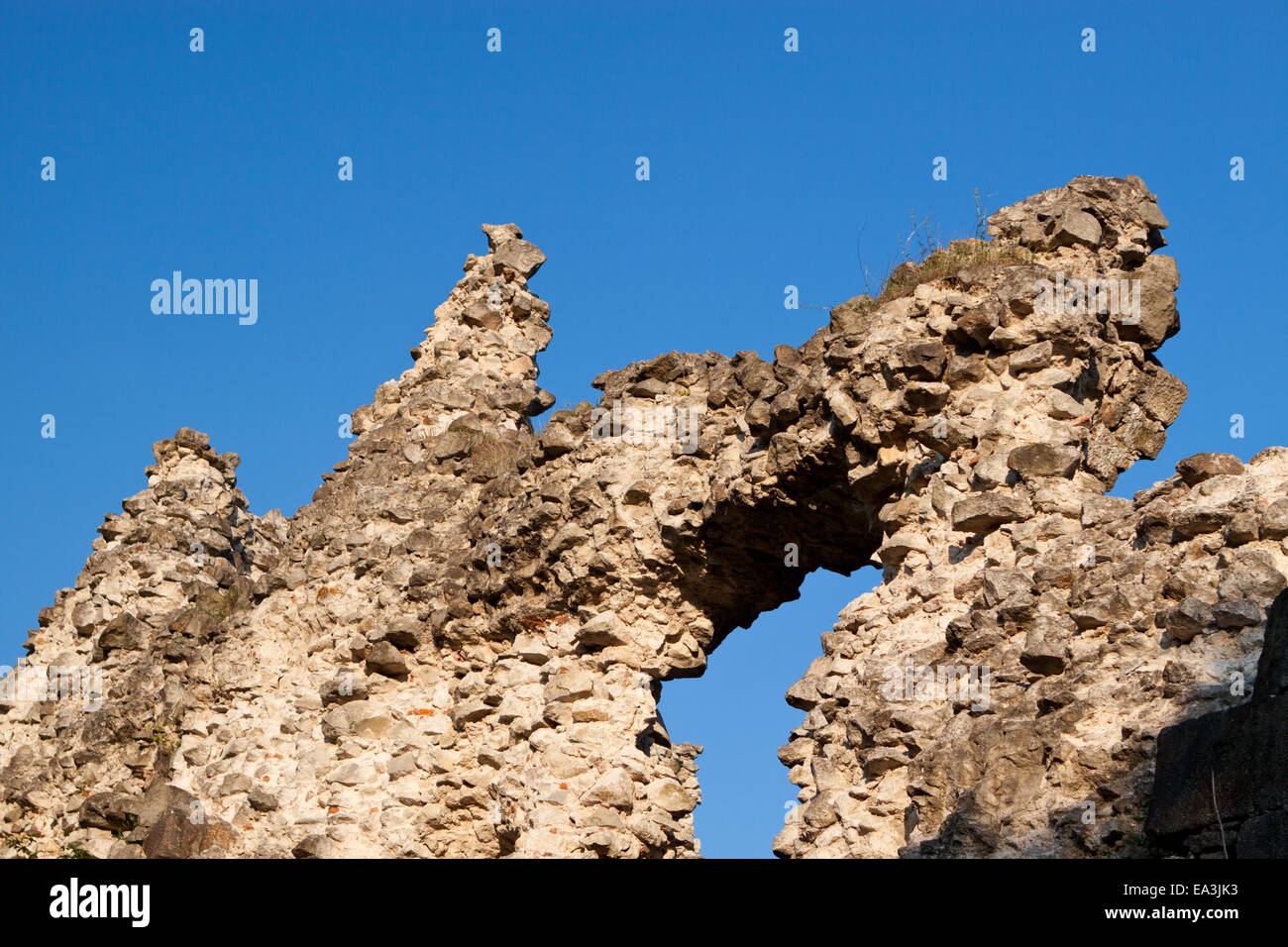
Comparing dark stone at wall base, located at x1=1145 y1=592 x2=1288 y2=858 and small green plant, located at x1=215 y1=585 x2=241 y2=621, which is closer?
dark stone at wall base, located at x1=1145 y1=592 x2=1288 y2=858

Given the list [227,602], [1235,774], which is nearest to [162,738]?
[227,602]

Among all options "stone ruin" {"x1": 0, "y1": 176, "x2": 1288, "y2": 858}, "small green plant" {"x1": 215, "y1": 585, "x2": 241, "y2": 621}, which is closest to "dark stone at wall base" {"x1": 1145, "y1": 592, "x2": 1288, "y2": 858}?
"stone ruin" {"x1": 0, "y1": 176, "x2": 1288, "y2": 858}

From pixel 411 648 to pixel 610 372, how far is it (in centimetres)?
247

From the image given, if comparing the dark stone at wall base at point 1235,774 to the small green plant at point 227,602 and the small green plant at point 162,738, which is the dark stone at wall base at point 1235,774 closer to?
the small green plant at point 162,738

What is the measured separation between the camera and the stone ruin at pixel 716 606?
6719mm

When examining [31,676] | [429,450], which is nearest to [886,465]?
[429,450]

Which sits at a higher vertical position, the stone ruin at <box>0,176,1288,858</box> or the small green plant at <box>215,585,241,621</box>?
the small green plant at <box>215,585,241,621</box>

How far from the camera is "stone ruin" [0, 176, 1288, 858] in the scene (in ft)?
22.0

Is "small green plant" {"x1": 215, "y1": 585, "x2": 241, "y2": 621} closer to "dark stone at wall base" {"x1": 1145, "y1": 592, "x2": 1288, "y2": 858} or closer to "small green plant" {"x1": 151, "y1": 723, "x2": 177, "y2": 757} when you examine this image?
"small green plant" {"x1": 151, "y1": 723, "x2": 177, "y2": 757}

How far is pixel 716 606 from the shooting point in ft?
35.0

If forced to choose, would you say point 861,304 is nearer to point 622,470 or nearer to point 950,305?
point 950,305

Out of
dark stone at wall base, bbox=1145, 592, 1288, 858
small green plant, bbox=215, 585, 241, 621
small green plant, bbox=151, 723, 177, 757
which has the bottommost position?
dark stone at wall base, bbox=1145, 592, 1288, 858

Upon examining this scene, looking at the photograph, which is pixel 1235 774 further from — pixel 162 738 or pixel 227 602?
pixel 227 602

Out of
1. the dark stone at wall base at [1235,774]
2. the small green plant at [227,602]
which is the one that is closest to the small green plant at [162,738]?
the small green plant at [227,602]
